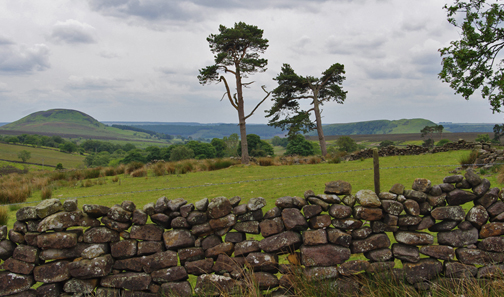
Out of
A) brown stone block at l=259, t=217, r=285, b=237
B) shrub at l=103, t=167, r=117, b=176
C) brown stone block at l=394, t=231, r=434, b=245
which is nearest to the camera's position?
brown stone block at l=394, t=231, r=434, b=245

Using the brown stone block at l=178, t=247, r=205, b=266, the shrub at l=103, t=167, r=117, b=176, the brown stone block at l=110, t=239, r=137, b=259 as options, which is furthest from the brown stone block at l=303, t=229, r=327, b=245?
the shrub at l=103, t=167, r=117, b=176

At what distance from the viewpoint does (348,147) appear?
59.4m

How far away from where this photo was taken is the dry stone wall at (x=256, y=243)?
4094 mm

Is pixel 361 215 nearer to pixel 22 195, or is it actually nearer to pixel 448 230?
pixel 448 230

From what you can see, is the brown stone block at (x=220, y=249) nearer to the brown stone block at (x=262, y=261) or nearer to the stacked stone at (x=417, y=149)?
the brown stone block at (x=262, y=261)

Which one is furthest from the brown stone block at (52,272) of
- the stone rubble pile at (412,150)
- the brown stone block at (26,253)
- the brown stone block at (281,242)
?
the stone rubble pile at (412,150)

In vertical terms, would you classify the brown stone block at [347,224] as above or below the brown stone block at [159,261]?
above

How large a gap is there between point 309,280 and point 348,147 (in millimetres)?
58721

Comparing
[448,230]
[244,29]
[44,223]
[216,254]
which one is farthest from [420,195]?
[244,29]

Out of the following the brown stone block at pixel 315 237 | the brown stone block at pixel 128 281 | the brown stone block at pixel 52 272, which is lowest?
the brown stone block at pixel 128 281

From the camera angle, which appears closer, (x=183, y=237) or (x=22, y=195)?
(x=183, y=237)

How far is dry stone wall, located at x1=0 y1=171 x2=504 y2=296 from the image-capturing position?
13.4ft

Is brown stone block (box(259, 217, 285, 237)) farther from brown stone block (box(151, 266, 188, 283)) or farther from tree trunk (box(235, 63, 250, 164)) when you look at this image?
tree trunk (box(235, 63, 250, 164))

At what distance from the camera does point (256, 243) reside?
430 cm
